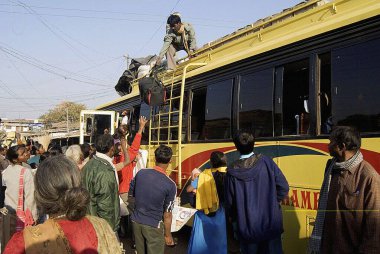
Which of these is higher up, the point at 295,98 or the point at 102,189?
the point at 295,98

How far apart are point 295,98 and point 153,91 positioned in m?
3.42

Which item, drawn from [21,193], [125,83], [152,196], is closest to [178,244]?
[21,193]

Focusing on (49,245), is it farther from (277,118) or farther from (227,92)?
(227,92)

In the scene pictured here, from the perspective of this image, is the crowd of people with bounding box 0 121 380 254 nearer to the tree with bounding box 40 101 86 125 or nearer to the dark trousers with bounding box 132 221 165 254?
the dark trousers with bounding box 132 221 165 254

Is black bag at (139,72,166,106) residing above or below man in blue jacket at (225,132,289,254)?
above

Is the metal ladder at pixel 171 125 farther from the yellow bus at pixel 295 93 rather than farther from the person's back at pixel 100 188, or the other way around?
the person's back at pixel 100 188

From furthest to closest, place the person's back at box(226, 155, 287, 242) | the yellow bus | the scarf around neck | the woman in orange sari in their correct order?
1. the yellow bus
2. the person's back at box(226, 155, 287, 242)
3. the scarf around neck
4. the woman in orange sari

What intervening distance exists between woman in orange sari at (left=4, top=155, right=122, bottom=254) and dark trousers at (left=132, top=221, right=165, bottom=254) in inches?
85.7

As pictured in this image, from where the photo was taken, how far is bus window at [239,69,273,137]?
18.2ft

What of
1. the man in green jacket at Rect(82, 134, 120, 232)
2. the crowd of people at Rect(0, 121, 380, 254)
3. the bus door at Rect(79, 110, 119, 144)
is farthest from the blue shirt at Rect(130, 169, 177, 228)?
the bus door at Rect(79, 110, 119, 144)

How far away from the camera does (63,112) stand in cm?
7375

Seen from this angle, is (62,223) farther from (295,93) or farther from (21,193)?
(295,93)

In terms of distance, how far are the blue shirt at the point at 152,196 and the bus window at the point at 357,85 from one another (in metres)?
2.02

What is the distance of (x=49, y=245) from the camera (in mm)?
2027
